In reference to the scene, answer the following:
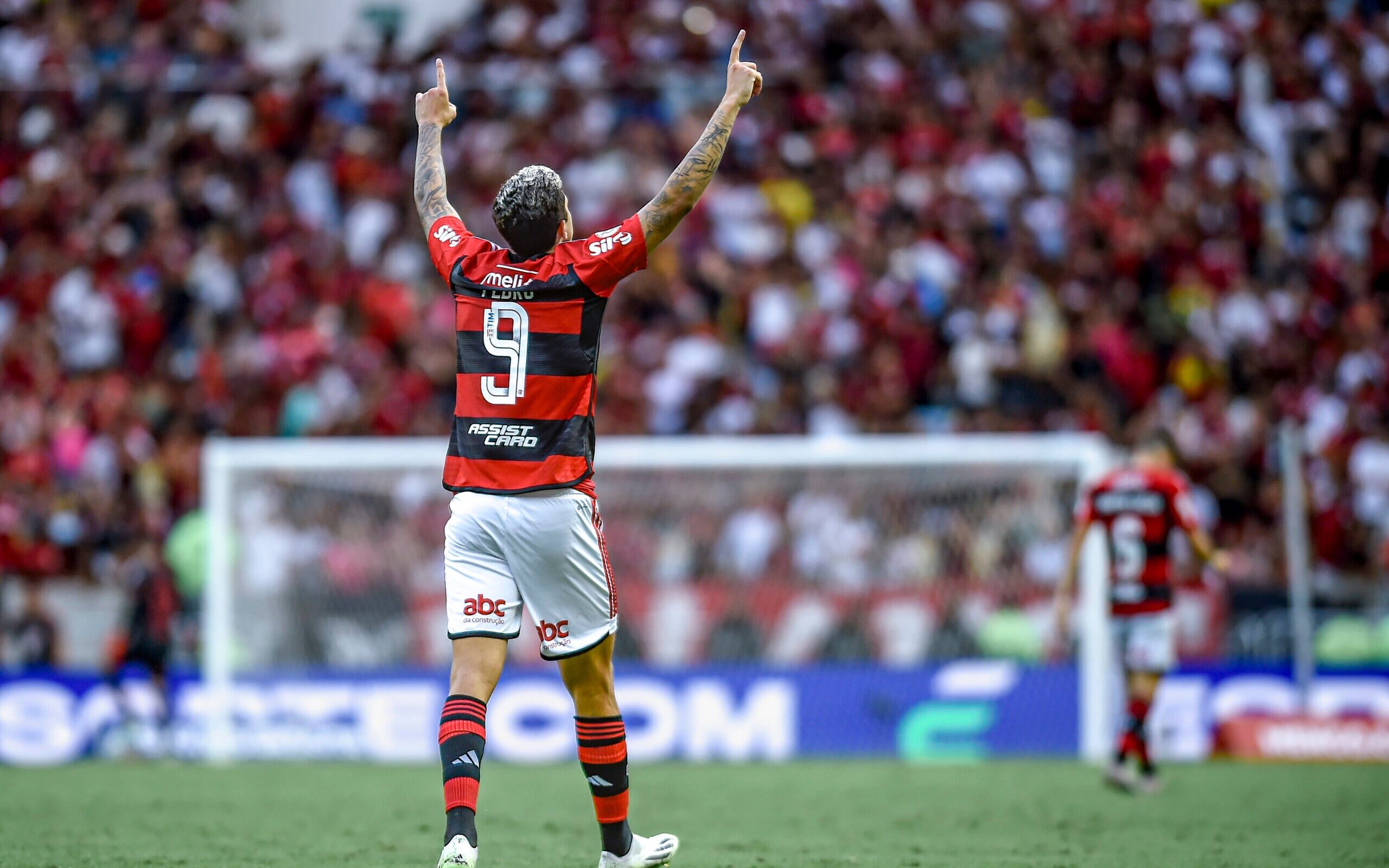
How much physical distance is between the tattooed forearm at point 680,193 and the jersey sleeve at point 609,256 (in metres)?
0.05

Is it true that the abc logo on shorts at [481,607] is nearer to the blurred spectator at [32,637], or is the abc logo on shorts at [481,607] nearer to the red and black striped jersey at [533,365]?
the red and black striped jersey at [533,365]

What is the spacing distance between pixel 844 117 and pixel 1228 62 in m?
4.90

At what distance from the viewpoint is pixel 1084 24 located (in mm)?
20875

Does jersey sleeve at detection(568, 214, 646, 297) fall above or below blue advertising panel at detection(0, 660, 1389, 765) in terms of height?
above

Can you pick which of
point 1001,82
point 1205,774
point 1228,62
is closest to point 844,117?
point 1001,82

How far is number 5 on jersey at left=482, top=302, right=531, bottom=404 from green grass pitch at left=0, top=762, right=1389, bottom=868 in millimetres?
1991

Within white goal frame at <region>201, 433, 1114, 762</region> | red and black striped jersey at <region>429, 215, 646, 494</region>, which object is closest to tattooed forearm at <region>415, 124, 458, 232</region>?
red and black striped jersey at <region>429, 215, 646, 494</region>

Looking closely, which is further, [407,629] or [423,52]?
[423,52]

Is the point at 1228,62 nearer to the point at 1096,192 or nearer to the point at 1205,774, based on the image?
the point at 1096,192

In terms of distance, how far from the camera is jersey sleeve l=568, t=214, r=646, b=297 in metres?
5.50

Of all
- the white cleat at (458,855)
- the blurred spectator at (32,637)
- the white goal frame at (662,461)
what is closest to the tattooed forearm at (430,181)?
the white cleat at (458,855)

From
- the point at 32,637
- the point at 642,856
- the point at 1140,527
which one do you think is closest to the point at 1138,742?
the point at 1140,527

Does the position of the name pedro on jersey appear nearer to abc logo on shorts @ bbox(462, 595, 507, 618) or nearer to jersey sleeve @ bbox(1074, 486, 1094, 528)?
abc logo on shorts @ bbox(462, 595, 507, 618)

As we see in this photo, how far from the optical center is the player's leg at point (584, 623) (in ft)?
18.0
